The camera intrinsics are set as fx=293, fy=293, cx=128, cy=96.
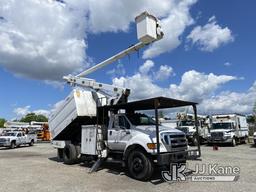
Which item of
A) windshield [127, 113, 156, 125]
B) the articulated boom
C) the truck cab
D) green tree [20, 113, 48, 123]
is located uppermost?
green tree [20, 113, 48, 123]

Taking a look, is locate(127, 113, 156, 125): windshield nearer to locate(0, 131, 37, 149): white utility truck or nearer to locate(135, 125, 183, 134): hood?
locate(135, 125, 183, 134): hood

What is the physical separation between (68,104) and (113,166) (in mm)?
3680

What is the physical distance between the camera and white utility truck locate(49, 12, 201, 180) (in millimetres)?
9734

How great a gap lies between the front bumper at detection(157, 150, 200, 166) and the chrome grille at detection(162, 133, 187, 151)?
0.74 ft

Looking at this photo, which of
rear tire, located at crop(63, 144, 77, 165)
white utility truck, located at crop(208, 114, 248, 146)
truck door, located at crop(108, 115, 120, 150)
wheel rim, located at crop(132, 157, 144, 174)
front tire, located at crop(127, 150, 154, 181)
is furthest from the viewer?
white utility truck, located at crop(208, 114, 248, 146)

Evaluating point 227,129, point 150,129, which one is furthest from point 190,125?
point 150,129

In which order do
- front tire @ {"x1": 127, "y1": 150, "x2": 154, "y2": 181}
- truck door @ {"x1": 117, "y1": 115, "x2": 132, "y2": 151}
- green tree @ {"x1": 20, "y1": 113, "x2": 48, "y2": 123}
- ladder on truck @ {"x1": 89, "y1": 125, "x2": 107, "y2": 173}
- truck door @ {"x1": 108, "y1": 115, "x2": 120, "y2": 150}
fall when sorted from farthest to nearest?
1. green tree @ {"x1": 20, "y1": 113, "x2": 48, "y2": 123}
2. ladder on truck @ {"x1": 89, "y1": 125, "x2": 107, "y2": 173}
3. truck door @ {"x1": 108, "y1": 115, "x2": 120, "y2": 150}
4. truck door @ {"x1": 117, "y1": 115, "x2": 132, "y2": 151}
5. front tire @ {"x1": 127, "y1": 150, "x2": 154, "y2": 181}

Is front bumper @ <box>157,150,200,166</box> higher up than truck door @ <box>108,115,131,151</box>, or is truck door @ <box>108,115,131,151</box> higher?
truck door @ <box>108,115,131,151</box>

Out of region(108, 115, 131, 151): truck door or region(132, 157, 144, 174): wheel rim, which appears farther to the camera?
region(108, 115, 131, 151): truck door

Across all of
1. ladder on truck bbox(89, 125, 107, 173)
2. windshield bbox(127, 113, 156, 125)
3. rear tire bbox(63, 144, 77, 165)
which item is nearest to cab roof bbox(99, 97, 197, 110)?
windshield bbox(127, 113, 156, 125)

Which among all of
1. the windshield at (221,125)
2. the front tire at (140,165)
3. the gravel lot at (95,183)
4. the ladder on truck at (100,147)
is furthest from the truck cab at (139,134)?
the windshield at (221,125)

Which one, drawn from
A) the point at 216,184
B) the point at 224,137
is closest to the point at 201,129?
the point at 224,137

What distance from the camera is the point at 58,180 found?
992 cm

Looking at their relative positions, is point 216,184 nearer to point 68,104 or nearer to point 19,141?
point 68,104
